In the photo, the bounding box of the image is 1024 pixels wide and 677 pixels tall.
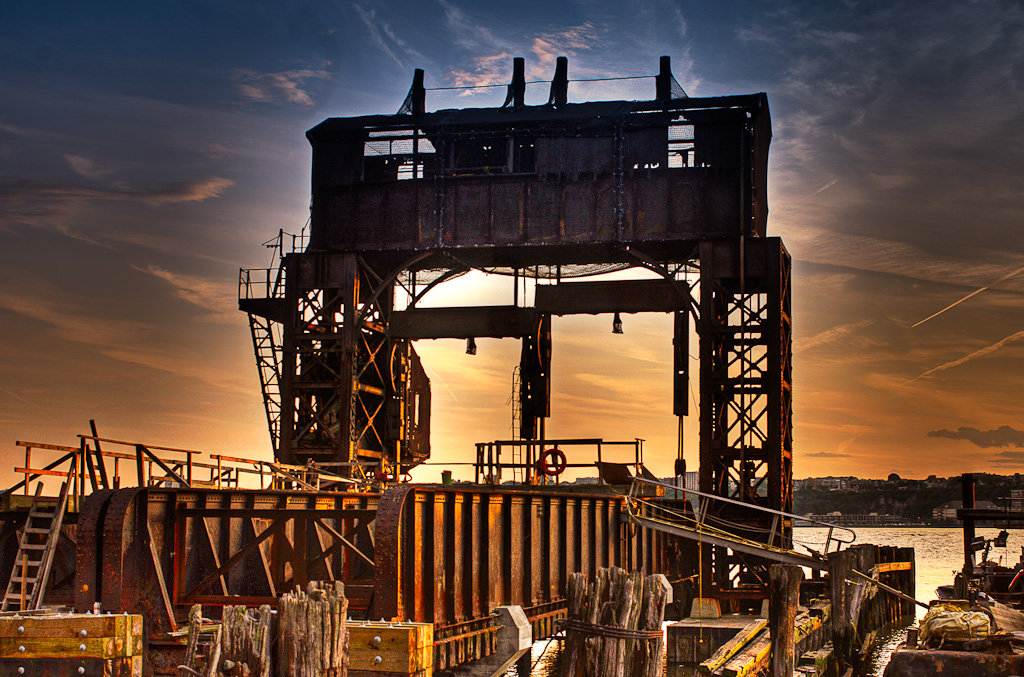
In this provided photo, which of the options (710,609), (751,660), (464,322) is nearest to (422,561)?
(751,660)

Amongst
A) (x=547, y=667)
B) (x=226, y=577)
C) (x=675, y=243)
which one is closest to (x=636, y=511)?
(x=547, y=667)

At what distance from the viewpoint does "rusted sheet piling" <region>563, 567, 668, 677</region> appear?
13.8m

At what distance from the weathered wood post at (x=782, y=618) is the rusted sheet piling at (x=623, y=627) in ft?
30.9

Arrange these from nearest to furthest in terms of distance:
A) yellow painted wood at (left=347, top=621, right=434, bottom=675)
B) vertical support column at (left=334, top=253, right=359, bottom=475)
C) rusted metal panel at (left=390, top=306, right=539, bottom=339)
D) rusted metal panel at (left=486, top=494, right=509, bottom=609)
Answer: yellow painted wood at (left=347, top=621, right=434, bottom=675), rusted metal panel at (left=486, top=494, right=509, bottom=609), vertical support column at (left=334, top=253, right=359, bottom=475), rusted metal panel at (left=390, top=306, right=539, bottom=339)

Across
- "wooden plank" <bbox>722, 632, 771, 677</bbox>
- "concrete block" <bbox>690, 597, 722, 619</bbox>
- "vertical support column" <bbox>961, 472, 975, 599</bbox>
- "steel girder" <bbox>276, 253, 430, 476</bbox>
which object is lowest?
"concrete block" <bbox>690, 597, 722, 619</bbox>

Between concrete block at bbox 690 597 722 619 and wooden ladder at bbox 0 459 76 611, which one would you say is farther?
concrete block at bbox 690 597 722 619

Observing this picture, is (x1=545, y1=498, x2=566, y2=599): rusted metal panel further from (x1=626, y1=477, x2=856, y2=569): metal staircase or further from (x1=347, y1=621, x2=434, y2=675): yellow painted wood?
(x1=347, y1=621, x2=434, y2=675): yellow painted wood

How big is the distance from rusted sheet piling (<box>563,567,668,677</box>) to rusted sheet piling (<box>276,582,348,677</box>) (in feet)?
12.8

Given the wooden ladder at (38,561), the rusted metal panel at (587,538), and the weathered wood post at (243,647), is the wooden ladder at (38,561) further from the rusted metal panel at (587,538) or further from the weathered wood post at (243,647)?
the rusted metal panel at (587,538)

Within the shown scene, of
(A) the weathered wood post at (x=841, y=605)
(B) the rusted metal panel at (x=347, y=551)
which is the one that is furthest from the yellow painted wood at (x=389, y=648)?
(A) the weathered wood post at (x=841, y=605)

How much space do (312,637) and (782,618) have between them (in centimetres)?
1394

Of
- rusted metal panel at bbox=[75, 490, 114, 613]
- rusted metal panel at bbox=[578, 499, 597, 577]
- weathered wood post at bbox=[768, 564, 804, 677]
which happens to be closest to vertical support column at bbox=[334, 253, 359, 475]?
rusted metal panel at bbox=[578, 499, 597, 577]

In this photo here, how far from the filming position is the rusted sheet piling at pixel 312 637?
10.9m

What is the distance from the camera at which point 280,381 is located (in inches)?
1519
